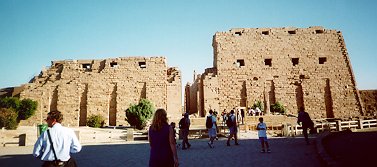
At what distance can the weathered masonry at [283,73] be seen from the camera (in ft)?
84.3

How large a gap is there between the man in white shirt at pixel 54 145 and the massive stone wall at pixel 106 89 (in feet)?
71.2

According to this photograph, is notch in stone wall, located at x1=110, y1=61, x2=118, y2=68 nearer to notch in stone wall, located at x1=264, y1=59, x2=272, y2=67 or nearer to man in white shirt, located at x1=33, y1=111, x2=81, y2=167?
notch in stone wall, located at x1=264, y1=59, x2=272, y2=67

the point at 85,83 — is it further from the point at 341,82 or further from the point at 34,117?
the point at 341,82

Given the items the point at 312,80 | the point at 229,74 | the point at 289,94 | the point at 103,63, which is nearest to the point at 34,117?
the point at 103,63

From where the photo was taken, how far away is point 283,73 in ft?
87.0

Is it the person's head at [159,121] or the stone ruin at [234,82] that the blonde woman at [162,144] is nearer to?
the person's head at [159,121]

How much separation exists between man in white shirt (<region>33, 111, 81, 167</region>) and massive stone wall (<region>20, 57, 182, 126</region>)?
71.2 ft

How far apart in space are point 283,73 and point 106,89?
61.8 ft

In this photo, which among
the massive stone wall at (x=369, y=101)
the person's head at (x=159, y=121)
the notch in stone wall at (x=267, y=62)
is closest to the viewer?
the person's head at (x=159, y=121)

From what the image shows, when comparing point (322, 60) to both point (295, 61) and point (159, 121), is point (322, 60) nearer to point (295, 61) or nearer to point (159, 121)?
point (295, 61)

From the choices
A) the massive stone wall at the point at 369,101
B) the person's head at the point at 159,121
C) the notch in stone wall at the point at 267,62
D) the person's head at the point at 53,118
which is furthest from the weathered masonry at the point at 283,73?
the person's head at the point at 53,118

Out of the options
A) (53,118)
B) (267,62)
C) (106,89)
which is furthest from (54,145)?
(267,62)

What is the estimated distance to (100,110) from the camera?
2589cm

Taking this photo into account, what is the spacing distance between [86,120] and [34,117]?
199 inches
